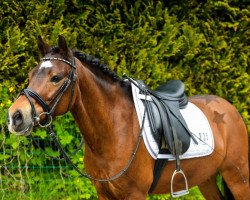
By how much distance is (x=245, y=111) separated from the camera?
233 inches

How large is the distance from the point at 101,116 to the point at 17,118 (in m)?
0.68

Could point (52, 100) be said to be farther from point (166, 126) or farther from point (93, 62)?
point (166, 126)

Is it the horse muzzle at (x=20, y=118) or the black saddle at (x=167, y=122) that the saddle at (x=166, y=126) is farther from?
the horse muzzle at (x=20, y=118)

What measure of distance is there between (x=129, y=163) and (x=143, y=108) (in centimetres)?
48

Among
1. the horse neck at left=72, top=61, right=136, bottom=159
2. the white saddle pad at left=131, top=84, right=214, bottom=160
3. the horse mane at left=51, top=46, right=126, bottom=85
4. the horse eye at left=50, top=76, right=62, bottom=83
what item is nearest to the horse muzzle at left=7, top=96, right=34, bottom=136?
the horse eye at left=50, top=76, right=62, bottom=83

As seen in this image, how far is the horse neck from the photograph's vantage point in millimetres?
3051

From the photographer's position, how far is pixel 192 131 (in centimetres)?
368

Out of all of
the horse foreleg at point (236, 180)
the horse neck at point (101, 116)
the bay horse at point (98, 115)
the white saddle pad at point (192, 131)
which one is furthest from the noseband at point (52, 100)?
the horse foreleg at point (236, 180)

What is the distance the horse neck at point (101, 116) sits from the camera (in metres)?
3.05

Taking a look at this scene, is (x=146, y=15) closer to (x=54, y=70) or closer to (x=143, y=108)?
(x=143, y=108)

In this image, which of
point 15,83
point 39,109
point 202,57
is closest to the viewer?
point 39,109

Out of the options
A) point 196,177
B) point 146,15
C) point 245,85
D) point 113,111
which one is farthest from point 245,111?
point 113,111

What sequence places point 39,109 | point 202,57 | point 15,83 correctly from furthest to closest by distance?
point 202,57
point 15,83
point 39,109

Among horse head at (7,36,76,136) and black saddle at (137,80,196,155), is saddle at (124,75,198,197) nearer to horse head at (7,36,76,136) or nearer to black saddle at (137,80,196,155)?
black saddle at (137,80,196,155)
